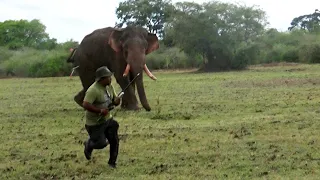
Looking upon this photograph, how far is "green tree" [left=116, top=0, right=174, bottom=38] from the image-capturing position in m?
71.4

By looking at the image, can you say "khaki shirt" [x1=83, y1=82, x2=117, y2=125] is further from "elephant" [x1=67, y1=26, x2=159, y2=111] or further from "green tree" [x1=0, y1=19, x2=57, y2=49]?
"green tree" [x1=0, y1=19, x2=57, y2=49]

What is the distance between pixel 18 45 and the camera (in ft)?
266

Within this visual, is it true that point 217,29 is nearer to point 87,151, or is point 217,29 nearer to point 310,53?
point 310,53

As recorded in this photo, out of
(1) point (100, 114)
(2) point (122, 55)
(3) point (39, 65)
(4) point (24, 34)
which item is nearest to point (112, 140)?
(1) point (100, 114)

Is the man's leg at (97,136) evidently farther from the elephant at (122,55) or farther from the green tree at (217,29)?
the green tree at (217,29)

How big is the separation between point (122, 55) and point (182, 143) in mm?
6005

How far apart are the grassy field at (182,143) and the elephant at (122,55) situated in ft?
2.30

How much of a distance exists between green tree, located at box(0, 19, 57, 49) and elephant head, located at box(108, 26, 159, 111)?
6737cm

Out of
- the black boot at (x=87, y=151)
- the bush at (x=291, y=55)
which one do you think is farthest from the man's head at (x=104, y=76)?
the bush at (x=291, y=55)

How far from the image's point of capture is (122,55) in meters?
16.1

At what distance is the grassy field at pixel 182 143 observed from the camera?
848cm

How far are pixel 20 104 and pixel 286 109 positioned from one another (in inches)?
368

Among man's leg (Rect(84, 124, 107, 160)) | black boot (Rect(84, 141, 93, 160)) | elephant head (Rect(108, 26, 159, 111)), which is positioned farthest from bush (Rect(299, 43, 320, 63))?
man's leg (Rect(84, 124, 107, 160))

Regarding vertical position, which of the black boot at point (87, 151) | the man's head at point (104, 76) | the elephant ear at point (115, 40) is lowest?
the black boot at point (87, 151)
